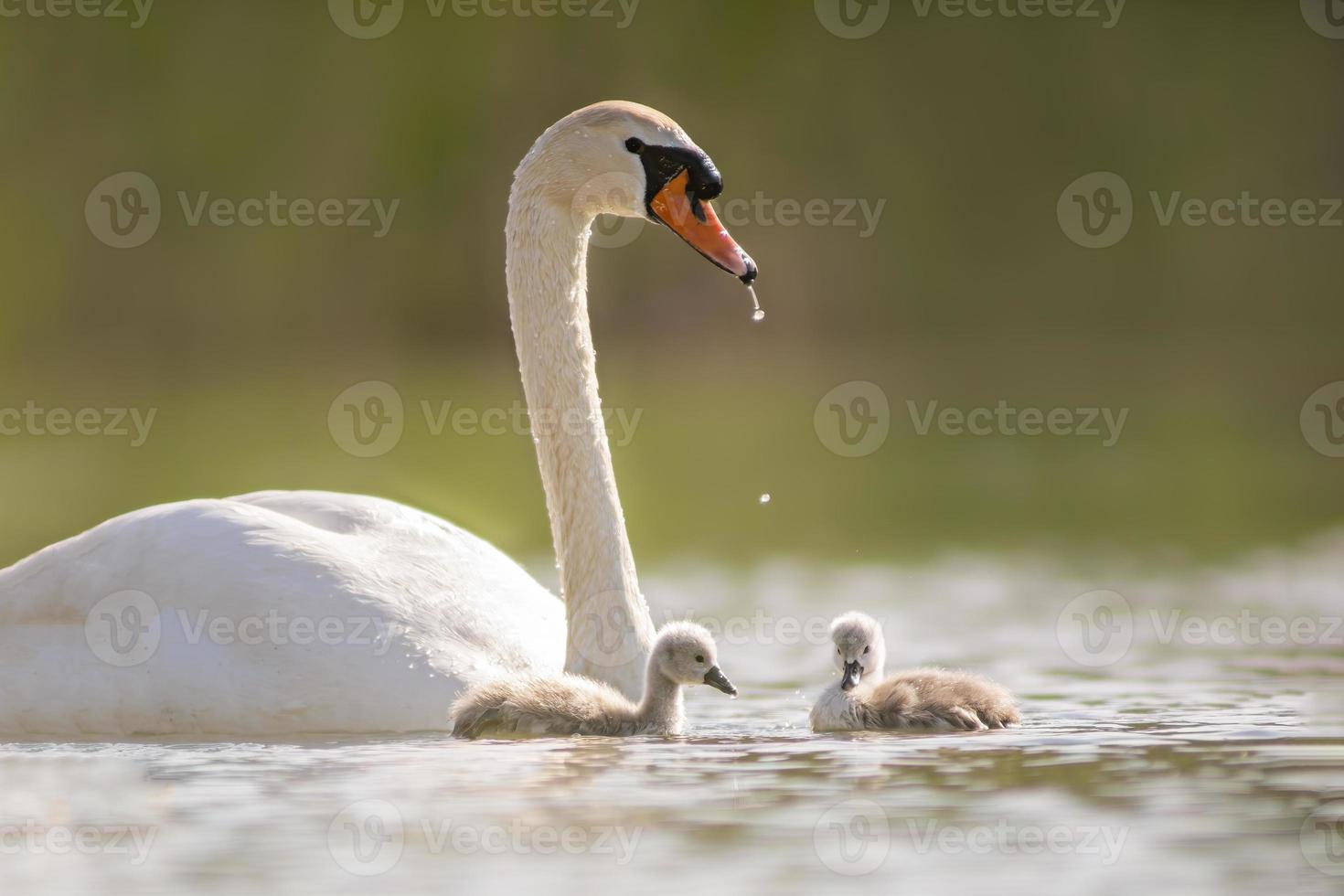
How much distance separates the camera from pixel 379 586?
8344 millimetres

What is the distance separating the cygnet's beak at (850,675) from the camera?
8.22 m

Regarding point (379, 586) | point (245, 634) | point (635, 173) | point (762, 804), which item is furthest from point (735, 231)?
point (762, 804)

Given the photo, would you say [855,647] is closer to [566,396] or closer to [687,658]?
[687,658]

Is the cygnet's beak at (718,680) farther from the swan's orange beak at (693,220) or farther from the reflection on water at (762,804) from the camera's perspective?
the swan's orange beak at (693,220)

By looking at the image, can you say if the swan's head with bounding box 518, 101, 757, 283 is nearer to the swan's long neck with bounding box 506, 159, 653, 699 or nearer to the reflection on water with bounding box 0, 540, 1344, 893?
the swan's long neck with bounding box 506, 159, 653, 699

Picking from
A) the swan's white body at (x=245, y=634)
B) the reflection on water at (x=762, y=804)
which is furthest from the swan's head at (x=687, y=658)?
the swan's white body at (x=245, y=634)

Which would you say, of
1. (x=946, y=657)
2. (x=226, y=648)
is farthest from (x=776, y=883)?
(x=946, y=657)

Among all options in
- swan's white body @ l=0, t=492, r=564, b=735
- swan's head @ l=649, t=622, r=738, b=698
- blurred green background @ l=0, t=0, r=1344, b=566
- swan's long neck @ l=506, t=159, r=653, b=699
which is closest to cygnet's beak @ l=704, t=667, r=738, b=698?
swan's head @ l=649, t=622, r=738, b=698

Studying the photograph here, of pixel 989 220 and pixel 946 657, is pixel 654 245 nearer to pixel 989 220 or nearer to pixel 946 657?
pixel 989 220

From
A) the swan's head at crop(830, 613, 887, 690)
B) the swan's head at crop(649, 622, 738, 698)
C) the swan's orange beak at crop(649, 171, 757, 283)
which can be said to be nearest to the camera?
the swan's head at crop(649, 622, 738, 698)

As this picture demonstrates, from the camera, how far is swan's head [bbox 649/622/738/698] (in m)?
8.12

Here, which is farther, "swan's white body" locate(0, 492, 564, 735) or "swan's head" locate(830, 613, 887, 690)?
"swan's head" locate(830, 613, 887, 690)

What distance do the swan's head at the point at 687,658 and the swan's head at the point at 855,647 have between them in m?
0.46

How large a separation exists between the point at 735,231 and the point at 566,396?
16412mm
